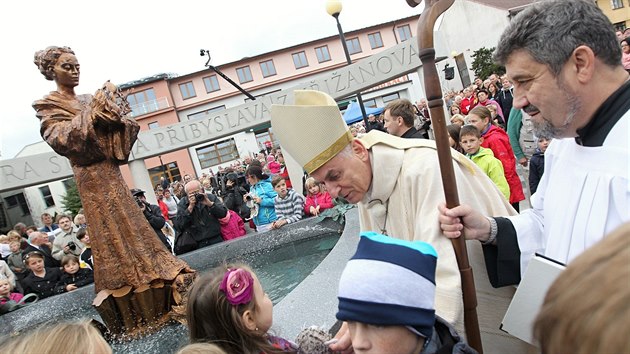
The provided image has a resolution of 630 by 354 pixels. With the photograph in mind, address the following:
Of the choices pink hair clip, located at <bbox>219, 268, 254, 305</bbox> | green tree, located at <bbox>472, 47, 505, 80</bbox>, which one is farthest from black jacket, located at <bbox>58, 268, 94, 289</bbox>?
green tree, located at <bbox>472, 47, 505, 80</bbox>

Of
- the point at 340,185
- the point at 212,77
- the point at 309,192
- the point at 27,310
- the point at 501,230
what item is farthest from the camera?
the point at 212,77

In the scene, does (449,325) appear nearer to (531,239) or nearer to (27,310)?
(531,239)

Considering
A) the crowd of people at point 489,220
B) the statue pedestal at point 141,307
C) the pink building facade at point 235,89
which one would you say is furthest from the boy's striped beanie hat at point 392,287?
the pink building facade at point 235,89

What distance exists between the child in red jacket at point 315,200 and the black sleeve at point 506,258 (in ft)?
14.2

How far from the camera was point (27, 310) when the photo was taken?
5195 mm

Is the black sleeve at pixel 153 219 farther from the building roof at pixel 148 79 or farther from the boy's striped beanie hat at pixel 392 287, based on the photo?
the building roof at pixel 148 79

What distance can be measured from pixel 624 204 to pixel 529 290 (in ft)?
1.30

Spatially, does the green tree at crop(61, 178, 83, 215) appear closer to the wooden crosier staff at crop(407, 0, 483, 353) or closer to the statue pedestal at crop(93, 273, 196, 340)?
the statue pedestal at crop(93, 273, 196, 340)

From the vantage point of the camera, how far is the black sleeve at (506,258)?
173cm

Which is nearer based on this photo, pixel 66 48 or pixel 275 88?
pixel 66 48

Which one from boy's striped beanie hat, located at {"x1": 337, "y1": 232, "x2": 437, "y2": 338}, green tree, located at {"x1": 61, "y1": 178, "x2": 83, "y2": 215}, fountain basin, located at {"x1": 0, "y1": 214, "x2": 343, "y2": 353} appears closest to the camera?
boy's striped beanie hat, located at {"x1": 337, "y1": 232, "x2": 437, "y2": 338}

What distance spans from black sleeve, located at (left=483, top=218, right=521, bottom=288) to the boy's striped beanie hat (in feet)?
2.19

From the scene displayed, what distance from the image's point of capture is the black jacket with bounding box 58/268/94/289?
5855mm

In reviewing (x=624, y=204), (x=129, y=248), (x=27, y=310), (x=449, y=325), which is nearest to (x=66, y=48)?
(x=129, y=248)
